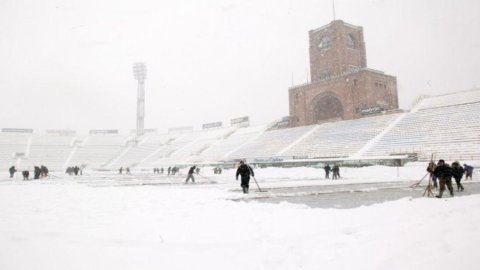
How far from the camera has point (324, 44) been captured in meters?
64.4

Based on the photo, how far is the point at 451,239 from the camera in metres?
5.34

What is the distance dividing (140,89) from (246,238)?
9417 centimetres

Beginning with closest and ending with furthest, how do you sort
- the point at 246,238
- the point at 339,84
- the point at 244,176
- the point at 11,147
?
1. the point at 246,238
2. the point at 244,176
3. the point at 339,84
4. the point at 11,147

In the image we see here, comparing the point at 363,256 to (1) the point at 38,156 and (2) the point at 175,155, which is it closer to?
(2) the point at 175,155

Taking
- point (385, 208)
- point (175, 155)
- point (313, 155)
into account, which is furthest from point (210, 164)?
point (385, 208)

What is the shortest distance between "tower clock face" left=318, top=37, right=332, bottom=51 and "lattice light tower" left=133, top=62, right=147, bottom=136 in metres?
51.4

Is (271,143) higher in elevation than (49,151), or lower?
lower

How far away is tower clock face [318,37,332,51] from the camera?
208 feet

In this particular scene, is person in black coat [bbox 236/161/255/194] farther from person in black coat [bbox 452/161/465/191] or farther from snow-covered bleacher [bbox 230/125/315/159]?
snow-covered bleacher [bbox 230/125/315/159]

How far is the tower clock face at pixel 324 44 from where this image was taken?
6338cm

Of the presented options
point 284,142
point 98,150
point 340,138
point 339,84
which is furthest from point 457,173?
point 98,150

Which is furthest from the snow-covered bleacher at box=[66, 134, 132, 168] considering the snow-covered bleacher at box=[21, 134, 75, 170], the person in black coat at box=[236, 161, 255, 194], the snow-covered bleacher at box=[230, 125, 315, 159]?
the person in black coat at box=[236, 161, 255, 194]

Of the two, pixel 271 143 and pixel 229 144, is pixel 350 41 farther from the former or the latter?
pixel 229 144

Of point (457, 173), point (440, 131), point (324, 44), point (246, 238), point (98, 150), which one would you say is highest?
point (324, 44)
